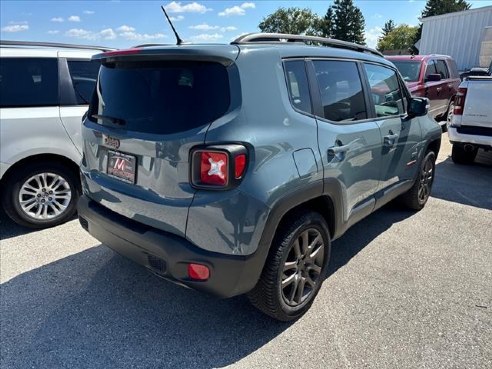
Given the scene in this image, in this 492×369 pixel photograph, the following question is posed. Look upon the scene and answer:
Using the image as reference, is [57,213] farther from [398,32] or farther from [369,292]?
[398,32]

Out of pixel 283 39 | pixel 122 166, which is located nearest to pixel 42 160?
pixel 122 166

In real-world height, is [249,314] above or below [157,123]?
below

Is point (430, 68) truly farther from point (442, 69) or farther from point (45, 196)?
point (45, 196)

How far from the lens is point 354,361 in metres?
2.35

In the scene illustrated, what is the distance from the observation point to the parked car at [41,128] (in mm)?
3928

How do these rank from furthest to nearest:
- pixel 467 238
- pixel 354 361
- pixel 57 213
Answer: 1. pixel 57 213
2. pixel 467 238
3. pixel 354 361

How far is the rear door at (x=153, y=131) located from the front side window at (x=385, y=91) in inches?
71.7

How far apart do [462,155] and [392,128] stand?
407 centimetres

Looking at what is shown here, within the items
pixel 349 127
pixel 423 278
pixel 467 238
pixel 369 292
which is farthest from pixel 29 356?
pixel 467 238

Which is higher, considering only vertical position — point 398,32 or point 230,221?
point 398,32

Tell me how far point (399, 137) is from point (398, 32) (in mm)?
79703

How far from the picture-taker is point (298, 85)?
2.55m

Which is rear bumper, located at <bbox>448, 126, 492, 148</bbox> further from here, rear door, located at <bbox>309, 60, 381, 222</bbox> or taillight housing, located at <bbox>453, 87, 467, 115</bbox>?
rear door, located at <bbox>309, 60, 381, 222</bbox>

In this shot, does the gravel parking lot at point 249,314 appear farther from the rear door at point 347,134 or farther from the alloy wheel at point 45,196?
the rear door at point 347,134
